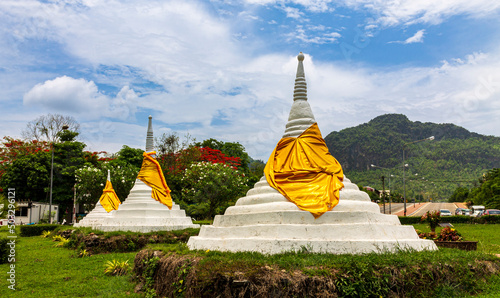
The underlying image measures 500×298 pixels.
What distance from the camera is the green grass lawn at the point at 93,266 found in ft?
24.5

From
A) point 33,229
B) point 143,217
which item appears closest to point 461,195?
point 33,229

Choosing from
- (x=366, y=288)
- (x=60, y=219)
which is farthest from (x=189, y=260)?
(x=60, y=219)

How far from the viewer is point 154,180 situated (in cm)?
2180

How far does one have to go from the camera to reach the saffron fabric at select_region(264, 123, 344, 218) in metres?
9.40

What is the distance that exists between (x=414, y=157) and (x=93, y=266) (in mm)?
111165

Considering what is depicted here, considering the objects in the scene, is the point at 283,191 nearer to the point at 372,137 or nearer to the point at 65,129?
the point at 65,129

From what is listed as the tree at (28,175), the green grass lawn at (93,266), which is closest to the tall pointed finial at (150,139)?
the green grass lawn at (93,266)

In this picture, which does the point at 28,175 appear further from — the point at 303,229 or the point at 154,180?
the point at 303,229

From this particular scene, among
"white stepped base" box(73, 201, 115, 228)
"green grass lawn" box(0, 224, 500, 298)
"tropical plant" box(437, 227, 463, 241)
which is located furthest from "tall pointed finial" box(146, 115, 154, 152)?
"tropical plant" box(437, 227, 463, 241)

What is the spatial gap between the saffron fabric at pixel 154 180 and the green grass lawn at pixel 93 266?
4.97 m

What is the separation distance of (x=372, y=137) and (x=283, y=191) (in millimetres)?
115046

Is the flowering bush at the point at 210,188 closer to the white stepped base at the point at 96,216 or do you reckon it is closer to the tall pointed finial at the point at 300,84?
the white stepped base at the point at 96,216

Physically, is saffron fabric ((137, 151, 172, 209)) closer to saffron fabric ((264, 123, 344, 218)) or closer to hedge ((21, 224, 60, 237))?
saffron fabric ((264, 123, 344, 218))

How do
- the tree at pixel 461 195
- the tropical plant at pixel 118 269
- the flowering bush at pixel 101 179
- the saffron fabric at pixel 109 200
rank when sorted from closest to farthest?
the tropical plant at pixel 118 269
the saffron fabric at pixel 109 200
the flowering bush at pixel 101 179
the tree at pixel 461 195
